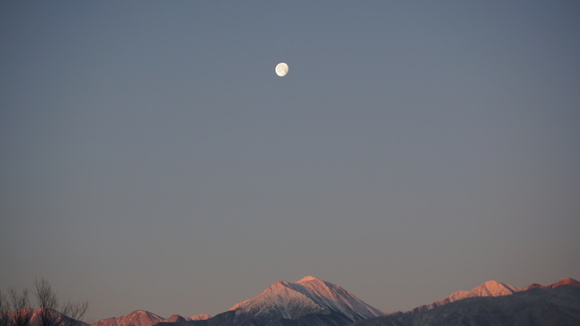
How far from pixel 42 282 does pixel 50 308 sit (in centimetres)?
457

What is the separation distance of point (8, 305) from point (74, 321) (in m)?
10.3

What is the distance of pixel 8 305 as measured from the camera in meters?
111

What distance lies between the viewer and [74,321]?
116m

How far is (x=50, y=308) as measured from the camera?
11494 centimetres

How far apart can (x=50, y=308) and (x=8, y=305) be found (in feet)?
21.2

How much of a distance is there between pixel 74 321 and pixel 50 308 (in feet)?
13.6

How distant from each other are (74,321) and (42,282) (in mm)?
8016

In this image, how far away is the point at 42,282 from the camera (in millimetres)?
113312

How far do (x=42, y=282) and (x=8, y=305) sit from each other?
18.7 ft
